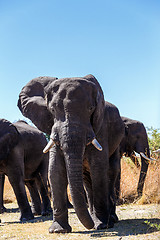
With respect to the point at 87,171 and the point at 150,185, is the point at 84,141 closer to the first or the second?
the point at 87,171

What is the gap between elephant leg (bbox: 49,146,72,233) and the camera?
5672 mm

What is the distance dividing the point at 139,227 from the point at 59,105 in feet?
8.09

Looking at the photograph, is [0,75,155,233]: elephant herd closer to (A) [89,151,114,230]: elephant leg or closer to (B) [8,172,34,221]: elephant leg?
(A) [89,151,114,230]: elephant leg

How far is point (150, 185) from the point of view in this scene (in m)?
9.26

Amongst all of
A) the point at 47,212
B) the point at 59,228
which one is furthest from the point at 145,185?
the point at 59,228

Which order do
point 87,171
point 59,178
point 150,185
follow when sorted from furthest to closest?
1. point 150,185
2. point 87,171
3. point 59,178

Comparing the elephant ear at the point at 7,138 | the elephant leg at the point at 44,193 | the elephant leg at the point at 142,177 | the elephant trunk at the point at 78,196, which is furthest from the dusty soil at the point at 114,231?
the elephant leg at the point at 142,177

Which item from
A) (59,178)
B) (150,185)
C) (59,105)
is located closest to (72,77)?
(59,105)

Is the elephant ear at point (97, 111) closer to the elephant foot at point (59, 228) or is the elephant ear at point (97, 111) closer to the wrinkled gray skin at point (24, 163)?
the elephant foot at point (59, 228)

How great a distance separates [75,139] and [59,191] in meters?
1.03

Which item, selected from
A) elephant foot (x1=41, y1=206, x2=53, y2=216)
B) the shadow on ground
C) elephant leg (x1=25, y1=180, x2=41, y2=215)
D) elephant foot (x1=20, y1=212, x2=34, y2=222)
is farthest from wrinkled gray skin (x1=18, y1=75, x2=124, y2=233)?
elephant leg (x1=25, y1=180, x2=41, y2=215)

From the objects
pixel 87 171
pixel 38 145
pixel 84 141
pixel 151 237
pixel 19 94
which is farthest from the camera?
pixel 38 145

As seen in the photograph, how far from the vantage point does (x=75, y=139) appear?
5152mm

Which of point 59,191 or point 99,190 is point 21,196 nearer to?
point 59,191
